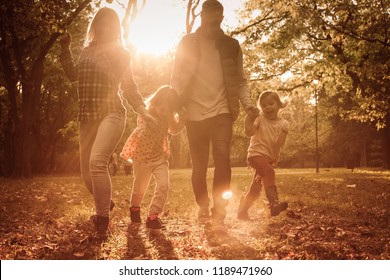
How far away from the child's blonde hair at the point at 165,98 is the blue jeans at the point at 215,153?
294mm

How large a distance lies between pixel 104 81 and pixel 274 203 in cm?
225

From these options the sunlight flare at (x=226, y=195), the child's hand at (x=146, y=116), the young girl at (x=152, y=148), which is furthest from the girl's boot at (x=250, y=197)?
the child's hand at (x=146, y=116)

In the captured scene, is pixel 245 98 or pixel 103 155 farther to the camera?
pixel 245 98

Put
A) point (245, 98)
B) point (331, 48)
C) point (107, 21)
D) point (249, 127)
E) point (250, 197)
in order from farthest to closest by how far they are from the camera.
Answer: point (331, 48) → point (250, 197) → point (249, 127) → point (245, 98) → point (107, 21)

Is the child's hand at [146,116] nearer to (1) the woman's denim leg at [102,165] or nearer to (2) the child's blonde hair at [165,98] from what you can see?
(1) the woman's denim leg at [102,165]

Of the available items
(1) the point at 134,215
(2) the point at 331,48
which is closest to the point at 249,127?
(1) the point at 134,215

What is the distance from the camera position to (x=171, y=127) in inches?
192

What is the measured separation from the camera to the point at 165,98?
15.4 feet

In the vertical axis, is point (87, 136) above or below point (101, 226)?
above

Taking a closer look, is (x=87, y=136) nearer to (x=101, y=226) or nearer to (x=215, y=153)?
(x=101, y=226)

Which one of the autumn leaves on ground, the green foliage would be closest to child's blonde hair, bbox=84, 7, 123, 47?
the autumn leaves on ground
